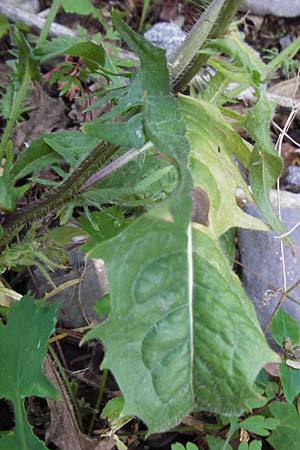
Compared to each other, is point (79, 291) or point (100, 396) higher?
point (79, 291)

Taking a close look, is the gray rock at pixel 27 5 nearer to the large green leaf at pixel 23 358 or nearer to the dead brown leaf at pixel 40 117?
the dead brown leaf at pixel 40 117

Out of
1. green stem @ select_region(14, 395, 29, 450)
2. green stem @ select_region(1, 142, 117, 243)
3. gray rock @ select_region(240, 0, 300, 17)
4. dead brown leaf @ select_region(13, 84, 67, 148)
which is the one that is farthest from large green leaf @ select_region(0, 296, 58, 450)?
gray rock @ select_region(240, 0, 300, 17)

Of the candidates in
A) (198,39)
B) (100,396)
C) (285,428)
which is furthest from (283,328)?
(198,39)

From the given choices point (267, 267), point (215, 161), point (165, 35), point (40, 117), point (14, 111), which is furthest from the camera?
point (165, 35)

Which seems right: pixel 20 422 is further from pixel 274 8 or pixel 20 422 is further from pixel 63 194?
pixel 274 8

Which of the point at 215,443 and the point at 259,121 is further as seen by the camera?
the point at 215,443

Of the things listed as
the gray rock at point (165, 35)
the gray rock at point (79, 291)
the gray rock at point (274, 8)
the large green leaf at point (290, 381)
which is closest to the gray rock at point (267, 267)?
the large green leaf at point (290, 381)

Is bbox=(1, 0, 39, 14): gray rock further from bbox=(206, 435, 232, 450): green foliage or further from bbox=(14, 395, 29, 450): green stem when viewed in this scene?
bbox=(206, 435, 232, 450): green foliage
